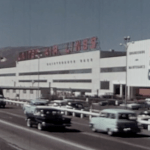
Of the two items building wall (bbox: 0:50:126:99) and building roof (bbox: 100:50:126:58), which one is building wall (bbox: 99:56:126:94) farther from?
building roof (bbox: 100:50:126:58)

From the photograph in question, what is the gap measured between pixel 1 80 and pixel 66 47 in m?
41.5

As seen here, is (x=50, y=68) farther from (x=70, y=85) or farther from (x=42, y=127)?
(x=42, y=127)

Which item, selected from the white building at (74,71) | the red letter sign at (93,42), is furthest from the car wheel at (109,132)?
the red letter sign at (93,42)

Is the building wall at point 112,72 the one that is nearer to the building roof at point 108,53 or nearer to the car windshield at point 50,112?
the building roof at point 108,53

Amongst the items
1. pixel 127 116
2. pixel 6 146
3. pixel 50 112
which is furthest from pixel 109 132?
pixel 6 146

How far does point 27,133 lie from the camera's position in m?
21.2

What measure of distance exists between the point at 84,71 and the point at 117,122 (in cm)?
7046

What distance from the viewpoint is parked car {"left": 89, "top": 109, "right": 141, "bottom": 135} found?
20766mm

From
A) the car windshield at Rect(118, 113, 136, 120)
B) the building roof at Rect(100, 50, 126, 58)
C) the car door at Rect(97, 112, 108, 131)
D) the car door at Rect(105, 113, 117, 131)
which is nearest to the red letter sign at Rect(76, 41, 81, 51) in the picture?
the building roof at Rect(100, 50, 126, 58)

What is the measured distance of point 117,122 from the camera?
20812mm

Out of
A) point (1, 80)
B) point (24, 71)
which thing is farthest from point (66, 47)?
point (1, 80)

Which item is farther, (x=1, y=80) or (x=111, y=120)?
(x=1, y=80)

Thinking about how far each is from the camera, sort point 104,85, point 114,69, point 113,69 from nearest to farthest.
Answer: point 114,69, point 113,69, point 104,85

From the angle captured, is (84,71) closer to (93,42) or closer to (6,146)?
(93,42)
